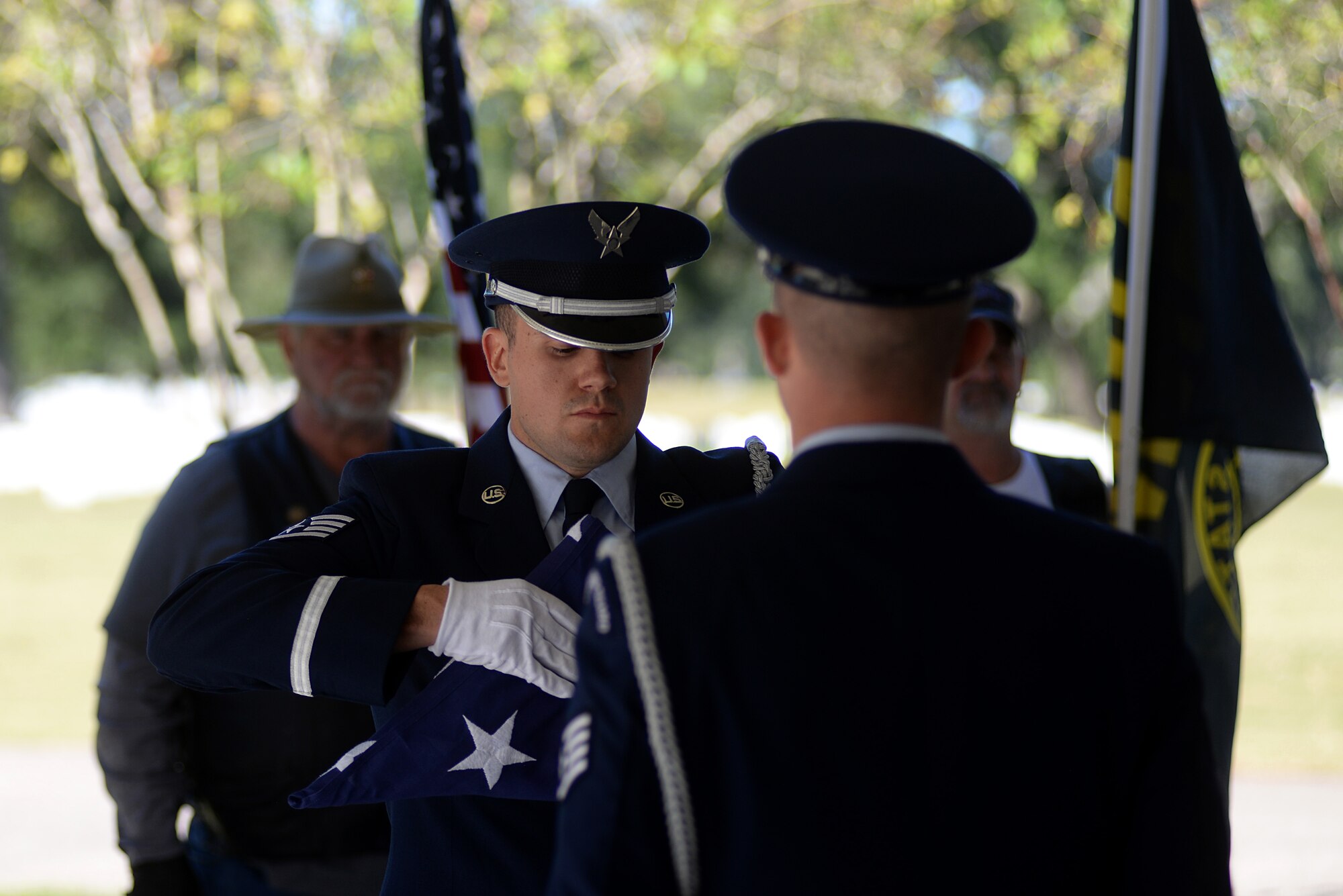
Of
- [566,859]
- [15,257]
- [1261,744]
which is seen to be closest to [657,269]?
[566,859]

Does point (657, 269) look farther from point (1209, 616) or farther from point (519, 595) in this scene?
point (1209, 616)

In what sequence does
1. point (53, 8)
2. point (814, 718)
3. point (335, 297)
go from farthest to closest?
point (53, 8) < point (335, 297) < point (814, 718)

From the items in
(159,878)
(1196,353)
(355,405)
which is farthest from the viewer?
(355,405)

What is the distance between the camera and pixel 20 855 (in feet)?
18.7

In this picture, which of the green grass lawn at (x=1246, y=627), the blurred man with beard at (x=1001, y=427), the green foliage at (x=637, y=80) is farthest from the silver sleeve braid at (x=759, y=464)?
the green grass lawn at (x=1246, y=627)

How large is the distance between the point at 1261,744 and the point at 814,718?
6.79m

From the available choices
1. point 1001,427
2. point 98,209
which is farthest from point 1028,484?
point 98,209

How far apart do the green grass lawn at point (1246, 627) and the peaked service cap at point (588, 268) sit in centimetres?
574

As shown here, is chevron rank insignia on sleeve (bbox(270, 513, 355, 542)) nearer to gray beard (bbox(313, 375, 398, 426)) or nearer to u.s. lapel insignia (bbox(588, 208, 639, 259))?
u.s. lapel insignia (bbox(588, 208, 639, 259))

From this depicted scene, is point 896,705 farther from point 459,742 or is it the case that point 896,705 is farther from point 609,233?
point 609,233

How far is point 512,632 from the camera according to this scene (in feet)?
5.90

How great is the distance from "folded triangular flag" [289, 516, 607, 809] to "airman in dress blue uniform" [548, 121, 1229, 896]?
54cm

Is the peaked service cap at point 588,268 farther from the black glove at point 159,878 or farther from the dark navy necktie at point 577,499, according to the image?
the black glove at point 159,878

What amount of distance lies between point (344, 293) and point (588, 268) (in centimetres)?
205
